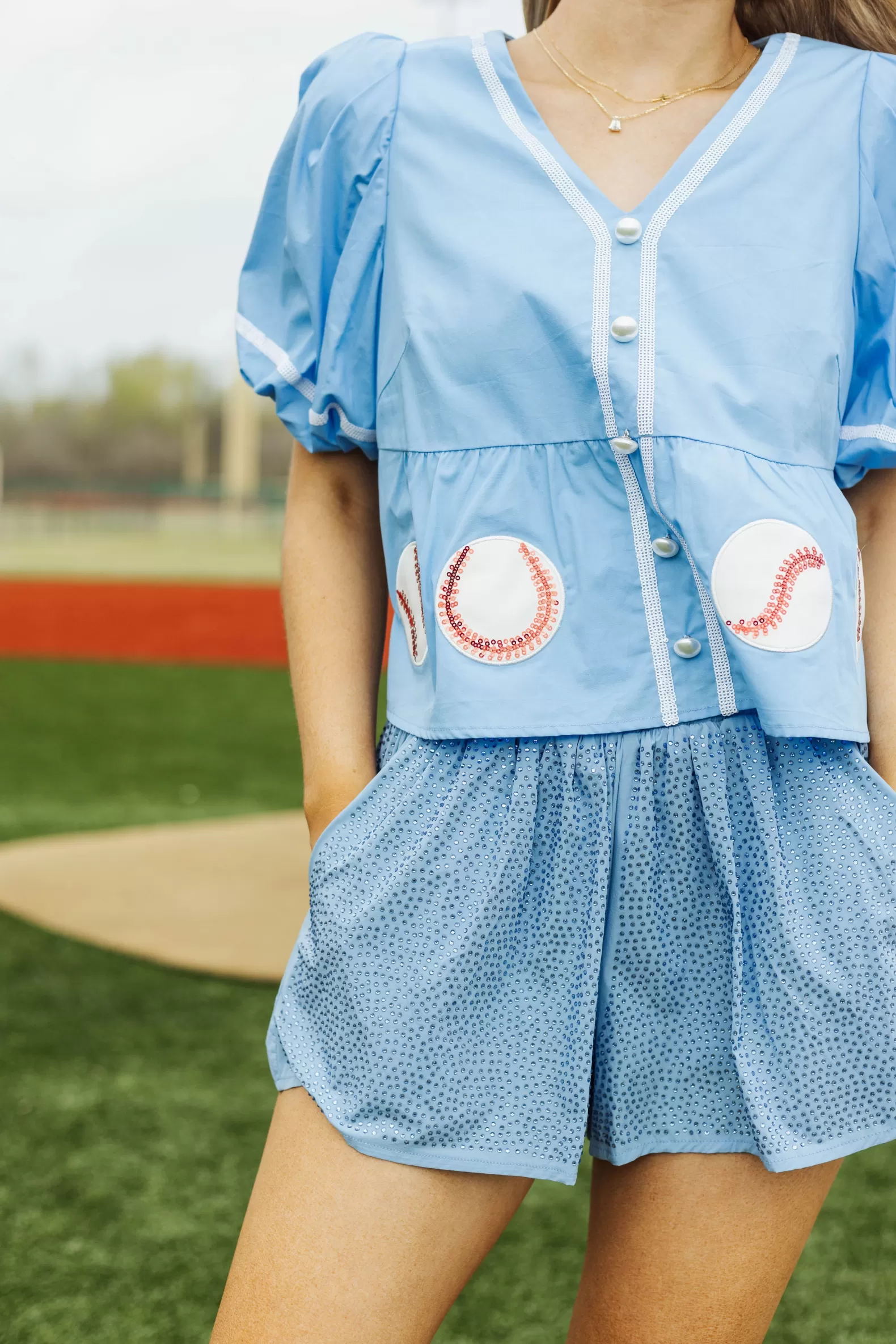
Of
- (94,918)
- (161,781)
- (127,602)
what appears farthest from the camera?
(127,602)

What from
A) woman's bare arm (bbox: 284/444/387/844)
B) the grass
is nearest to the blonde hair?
woman's bare arm (bbox: 284/444/387/844)

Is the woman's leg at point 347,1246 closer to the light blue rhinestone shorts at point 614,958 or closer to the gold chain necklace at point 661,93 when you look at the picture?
the light blue rhinestone shorts at point 614,958

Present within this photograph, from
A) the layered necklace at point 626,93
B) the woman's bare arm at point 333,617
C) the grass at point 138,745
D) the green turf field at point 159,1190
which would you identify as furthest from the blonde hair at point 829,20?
the grass at point 138,745

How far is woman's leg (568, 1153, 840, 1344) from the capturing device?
78 cm

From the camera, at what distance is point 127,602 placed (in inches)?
360

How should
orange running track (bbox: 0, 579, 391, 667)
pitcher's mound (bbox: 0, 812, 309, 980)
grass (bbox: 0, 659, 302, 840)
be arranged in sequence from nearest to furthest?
pitcher's mound (bbox: 0, 812, 309, 980), grass (bbox: 0, 659, 302, 840), orange running track (bbox: 0, 579, 391, 667)

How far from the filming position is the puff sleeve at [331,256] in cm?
86

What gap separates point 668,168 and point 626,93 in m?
0.07

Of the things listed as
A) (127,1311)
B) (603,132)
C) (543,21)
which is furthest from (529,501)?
(127,1311)

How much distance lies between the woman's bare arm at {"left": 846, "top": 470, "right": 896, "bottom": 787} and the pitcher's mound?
216 cm

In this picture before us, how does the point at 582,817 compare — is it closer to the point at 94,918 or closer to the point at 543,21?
the point at 543,21

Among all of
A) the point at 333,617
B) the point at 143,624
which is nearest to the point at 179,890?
the point at 333,617

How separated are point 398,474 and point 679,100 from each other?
282mm

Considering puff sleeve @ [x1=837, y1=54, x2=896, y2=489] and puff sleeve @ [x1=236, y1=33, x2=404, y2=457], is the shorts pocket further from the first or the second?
puff sleeve @ [x1=236, y1=33, x2=404, y2=457]
